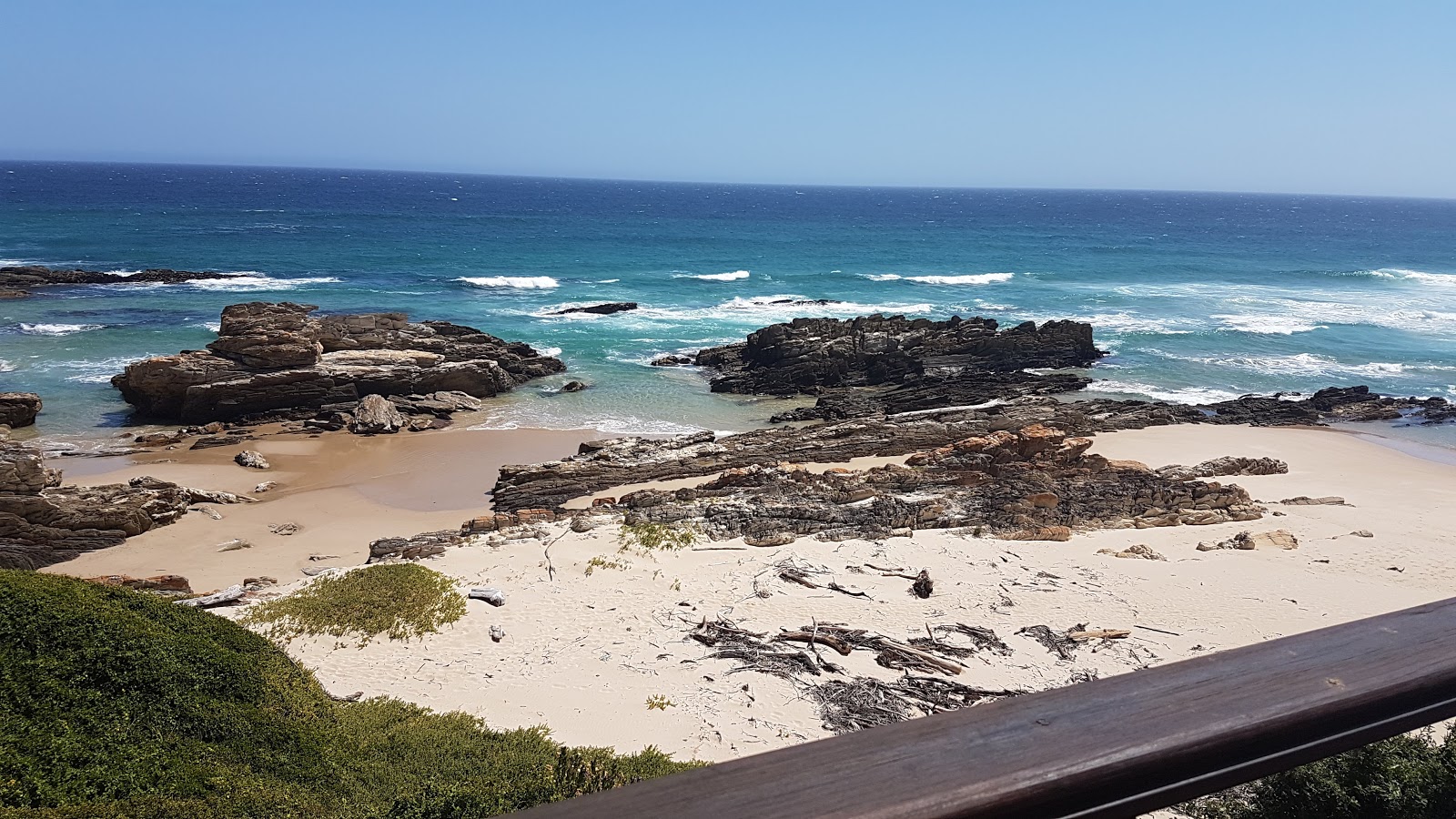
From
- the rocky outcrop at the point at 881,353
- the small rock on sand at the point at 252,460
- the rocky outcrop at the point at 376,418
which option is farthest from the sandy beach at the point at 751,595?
the rocky outcrop at the point at 881,353

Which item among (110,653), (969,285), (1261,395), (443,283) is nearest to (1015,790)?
(110,653)

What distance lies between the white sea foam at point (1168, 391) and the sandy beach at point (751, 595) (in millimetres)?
9808

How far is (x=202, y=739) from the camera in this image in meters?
5.89

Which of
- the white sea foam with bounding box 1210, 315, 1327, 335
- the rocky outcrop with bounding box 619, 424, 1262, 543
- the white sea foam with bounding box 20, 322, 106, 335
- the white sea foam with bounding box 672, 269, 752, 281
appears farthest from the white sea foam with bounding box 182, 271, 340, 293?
the white sea foam with bounding box 1210, 315, 1327, 335

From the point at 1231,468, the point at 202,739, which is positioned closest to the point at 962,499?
the point at 1231,468

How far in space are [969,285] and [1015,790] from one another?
55.0 metres

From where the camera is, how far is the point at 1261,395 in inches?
1101

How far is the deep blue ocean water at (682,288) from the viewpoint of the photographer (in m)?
29.9

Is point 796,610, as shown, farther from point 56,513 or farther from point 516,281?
point 516,281

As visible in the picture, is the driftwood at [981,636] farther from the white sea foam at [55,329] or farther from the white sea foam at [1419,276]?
the white sea foam at [1419,276]

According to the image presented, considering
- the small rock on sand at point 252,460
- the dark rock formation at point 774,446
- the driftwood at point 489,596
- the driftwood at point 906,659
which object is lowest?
the small rock on sand at point 252,460

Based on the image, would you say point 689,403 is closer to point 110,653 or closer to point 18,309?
point 110,653

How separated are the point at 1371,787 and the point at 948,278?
57.4 m

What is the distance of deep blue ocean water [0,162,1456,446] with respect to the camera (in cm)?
2992
